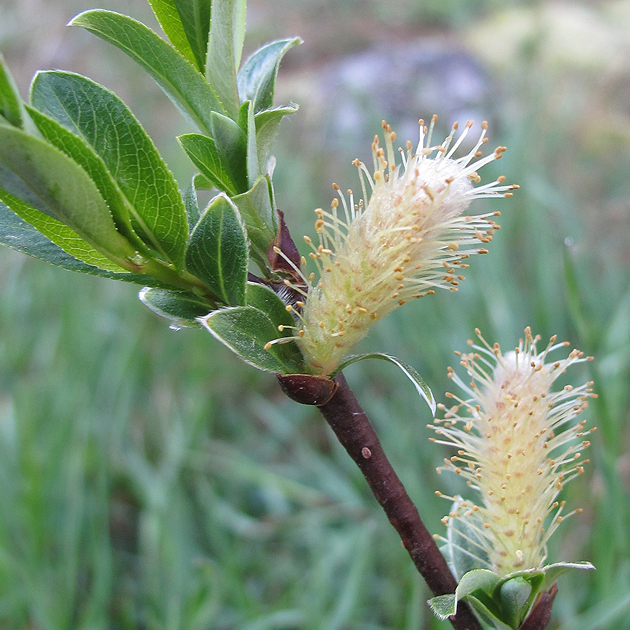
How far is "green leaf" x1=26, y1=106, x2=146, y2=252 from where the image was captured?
323 millimetres

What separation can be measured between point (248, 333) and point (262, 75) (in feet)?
0.56

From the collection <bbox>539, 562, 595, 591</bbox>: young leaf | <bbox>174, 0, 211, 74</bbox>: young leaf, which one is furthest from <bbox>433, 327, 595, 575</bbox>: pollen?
<bbox>174, 0, 211, 74</bbox>: young leaf

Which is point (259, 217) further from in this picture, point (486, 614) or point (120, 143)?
point (486, 614)

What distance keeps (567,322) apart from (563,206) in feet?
1.10

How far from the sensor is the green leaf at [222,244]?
362mm

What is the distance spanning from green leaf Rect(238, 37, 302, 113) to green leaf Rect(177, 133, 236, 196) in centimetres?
5

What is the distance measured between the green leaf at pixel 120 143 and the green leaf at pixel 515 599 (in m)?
0.28

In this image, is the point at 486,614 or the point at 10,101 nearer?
the point at 10,101

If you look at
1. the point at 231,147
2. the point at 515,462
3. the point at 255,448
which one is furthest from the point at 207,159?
the point at 255,448

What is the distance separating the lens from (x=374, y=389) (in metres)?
1.98

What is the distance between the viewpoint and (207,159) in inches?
15.3

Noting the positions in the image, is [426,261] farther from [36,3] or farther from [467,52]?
[36,3]

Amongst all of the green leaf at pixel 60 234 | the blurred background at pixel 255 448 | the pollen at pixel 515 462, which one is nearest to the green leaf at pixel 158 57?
the green leaf at pixel 60 234

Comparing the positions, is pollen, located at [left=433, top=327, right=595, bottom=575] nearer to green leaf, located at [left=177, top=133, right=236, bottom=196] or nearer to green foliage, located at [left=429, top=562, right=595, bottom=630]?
green foliage, located at [left=429, top=562, right=595, bottom=630]
